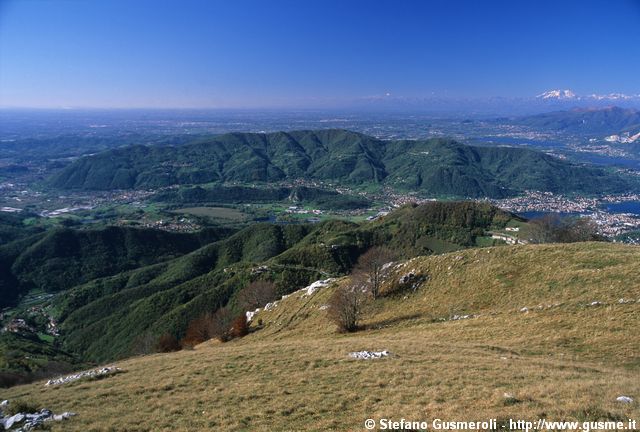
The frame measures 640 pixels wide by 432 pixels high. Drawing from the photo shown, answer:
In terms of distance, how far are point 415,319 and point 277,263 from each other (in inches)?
3328

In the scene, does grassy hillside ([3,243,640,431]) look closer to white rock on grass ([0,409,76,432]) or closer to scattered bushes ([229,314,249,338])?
white rock on grass ([0,409,76,432])

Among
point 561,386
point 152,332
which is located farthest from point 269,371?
point 152,332

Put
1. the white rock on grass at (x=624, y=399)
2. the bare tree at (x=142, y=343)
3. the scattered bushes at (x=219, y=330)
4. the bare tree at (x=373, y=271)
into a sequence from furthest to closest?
the bare tree at (x=142, y=343) < the scattered bushes at (x=219, y=330) < the bare tree at (x=373, y=271) < the white rock on grass at (x=624, y=399)

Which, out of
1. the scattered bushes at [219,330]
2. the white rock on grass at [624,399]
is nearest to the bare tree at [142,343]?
the scattered bushes at [219,330]

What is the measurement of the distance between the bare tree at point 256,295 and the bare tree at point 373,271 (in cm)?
3776

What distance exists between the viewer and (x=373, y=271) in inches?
2045

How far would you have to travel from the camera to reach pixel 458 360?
2177cm

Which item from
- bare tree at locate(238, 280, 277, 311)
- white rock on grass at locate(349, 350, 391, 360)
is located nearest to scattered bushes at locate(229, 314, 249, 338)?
bare tree at locate(238, 280, 277, 311)

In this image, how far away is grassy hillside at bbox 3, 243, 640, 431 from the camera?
14688 mm

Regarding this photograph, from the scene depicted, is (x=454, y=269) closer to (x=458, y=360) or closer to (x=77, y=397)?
(x=458, y=360)

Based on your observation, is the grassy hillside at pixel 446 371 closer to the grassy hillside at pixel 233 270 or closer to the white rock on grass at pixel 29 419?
the white rock on grass at pixel 29 419

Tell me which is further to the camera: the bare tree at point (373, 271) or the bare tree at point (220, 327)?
the bare tree at point (220, 327)

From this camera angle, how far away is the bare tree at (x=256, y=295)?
280 feet

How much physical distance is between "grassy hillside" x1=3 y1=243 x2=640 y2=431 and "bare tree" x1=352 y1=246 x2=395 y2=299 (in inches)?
337
